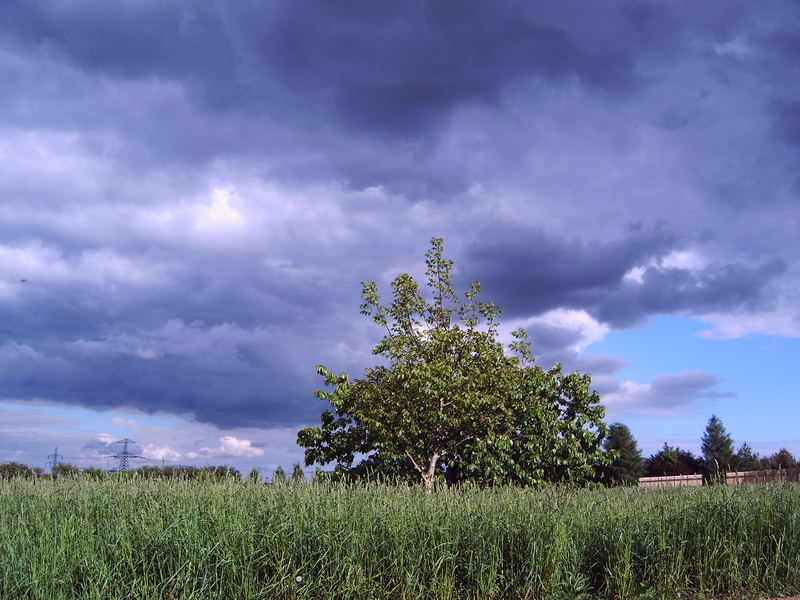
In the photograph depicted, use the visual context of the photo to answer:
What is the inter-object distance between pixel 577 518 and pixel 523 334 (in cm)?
1069

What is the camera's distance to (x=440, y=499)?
8.94 metres

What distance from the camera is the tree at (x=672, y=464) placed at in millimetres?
40000

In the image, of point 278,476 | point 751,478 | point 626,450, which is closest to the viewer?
point 278,476

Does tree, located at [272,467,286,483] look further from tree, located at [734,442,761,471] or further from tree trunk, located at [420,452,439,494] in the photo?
tree, located at [734,442,761,471]

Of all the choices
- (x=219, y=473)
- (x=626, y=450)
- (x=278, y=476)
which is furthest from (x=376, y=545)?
(x=626, y=450)

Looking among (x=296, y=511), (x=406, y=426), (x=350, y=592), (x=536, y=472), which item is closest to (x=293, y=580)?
(x=350, y=592)

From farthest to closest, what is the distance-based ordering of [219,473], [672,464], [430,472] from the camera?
[672,464] < [430,472] < [219,473]

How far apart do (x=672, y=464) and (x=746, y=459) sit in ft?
14.8

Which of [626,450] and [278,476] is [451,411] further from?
[626,450]

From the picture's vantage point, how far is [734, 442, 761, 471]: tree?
37228 mm

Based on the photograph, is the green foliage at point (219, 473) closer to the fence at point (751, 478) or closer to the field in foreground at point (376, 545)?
the field in foreground at point (376, 545)

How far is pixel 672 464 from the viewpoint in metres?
39.9

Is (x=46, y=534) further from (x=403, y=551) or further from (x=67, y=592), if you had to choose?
(x=403, y=551)

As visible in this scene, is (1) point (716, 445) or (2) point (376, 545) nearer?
(2) point (376, 545)
